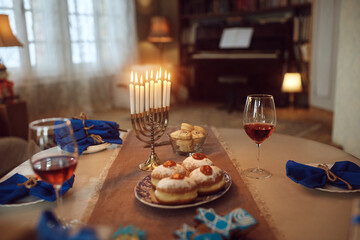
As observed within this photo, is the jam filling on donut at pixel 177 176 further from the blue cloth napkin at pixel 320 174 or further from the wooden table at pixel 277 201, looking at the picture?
the blue cloth napkin at pixel 320 174

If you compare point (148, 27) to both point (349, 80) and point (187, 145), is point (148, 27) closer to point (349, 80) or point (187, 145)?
point (349, 80)

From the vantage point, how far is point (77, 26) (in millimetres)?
4652

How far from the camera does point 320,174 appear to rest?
0.84 m

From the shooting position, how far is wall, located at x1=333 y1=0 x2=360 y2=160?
9.32 ft

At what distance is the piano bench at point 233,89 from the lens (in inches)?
187

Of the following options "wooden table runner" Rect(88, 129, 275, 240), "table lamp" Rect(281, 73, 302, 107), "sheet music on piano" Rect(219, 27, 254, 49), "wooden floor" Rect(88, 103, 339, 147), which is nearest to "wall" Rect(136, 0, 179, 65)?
"sheet music on piano" Rect(219, 27, 254, 49)

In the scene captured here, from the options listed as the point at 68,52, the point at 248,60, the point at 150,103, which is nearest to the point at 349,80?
the point at 248,60

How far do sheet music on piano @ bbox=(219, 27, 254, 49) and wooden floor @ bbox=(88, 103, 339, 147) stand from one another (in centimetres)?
102

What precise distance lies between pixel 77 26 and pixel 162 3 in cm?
221

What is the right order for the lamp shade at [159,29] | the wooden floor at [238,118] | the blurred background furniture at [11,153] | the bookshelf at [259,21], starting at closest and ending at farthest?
the blurred background furniture at [11,153] < the wooden floor at [238,118] < the bookshelf at [259,21] < the lamp shade at [159,29]

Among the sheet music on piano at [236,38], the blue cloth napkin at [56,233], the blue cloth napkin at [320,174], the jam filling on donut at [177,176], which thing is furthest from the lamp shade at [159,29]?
the blue cloth napkin at [56,233]

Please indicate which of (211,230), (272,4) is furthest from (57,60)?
(211,230)

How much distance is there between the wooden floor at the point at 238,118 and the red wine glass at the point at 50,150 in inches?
130

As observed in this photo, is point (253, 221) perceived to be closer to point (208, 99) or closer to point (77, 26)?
point (77, 26)
